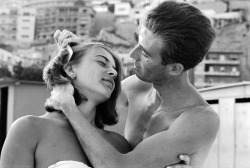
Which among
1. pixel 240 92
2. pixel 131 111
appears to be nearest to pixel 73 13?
pixel 240 92

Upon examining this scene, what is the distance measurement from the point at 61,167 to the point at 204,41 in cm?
89

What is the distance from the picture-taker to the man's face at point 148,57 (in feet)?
7.15

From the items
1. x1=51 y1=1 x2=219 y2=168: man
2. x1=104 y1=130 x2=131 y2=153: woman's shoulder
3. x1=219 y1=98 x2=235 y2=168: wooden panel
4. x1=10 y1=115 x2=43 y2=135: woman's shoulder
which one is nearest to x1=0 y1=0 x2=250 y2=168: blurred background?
x1=219 y1=98 x2=235 y2=168: wooden panel

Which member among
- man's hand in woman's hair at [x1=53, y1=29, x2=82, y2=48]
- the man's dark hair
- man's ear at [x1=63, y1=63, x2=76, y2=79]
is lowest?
man's ear at [x1=63, y1=63, x2=76, y2=79]

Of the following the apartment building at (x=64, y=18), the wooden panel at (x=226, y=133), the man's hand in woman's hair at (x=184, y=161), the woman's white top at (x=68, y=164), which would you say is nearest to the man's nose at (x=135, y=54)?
the man's hand in woman's hair at (x=184, y=161)

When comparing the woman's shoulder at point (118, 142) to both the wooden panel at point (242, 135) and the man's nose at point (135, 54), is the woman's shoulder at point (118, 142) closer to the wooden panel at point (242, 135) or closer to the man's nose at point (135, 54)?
the man's nose at point (135, 54)

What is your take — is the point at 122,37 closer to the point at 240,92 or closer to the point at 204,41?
the point at 240,92

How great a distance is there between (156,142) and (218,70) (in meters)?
64.1

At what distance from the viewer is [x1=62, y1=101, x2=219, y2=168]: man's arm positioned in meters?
1.96

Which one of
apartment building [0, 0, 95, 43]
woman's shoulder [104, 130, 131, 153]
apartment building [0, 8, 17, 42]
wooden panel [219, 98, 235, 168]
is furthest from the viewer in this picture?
apartment building [0, 8, 17, 42]

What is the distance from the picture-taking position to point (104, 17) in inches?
3206

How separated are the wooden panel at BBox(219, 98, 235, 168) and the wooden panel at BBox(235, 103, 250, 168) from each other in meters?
0.09

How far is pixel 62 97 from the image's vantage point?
6.67ft

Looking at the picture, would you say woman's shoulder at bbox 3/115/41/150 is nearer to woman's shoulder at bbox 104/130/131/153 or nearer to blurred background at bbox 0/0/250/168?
woman's shoulder at bbox 104/130/131/153
